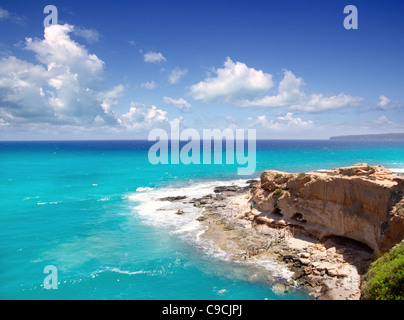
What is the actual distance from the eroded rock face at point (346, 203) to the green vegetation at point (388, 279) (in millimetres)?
3592

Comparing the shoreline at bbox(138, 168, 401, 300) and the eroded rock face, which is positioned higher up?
the eroded rock face

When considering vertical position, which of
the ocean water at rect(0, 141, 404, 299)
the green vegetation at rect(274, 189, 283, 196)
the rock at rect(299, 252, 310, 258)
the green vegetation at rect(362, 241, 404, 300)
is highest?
the green vegetation at rect(274, 189, 283, 196)

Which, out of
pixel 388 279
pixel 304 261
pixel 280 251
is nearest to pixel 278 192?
pixel 280 251

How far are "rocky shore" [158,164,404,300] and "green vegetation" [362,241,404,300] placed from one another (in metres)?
2.85

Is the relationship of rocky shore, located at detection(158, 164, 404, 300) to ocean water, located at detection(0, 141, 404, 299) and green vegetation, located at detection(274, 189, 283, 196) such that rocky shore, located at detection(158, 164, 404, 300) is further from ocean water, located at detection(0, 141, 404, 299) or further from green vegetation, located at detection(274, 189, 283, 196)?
ocean water, located at detection(0, 141, 404, 299)

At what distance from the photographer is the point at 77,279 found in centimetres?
2252

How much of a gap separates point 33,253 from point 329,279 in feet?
92.4

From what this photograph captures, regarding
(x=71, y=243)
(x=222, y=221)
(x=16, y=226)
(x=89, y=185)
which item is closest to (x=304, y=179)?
(x=222, y=221)

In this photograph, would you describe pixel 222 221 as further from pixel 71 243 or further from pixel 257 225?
pixel 71 243

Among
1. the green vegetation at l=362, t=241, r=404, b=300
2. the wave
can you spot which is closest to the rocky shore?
the wave

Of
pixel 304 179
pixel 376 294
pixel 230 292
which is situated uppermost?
pixel 304 179

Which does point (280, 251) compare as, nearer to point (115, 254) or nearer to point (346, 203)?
point (346, 203)

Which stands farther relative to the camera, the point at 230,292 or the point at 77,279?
the point at 77,279

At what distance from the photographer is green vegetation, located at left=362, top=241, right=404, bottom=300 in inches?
540
